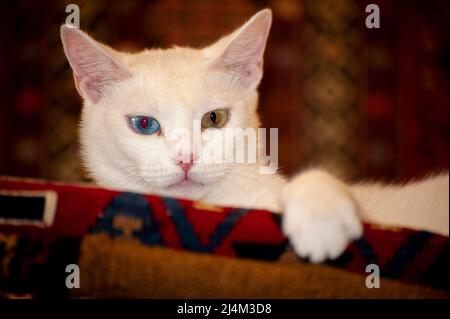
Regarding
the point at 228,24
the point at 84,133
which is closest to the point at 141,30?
the point at 228,24

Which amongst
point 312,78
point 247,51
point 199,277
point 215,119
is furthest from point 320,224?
point 312,78

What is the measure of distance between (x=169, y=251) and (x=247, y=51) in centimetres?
74

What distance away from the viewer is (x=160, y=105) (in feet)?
3.27

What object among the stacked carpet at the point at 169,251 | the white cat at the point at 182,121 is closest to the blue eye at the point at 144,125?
the white cat at the point at 182,121

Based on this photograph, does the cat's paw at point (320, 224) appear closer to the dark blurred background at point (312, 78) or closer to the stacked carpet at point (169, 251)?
the stacked carpet at point (169, 251)

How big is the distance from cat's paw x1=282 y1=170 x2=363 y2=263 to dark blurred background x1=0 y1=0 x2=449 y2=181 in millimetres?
2212

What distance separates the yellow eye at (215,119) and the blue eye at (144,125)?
124 millimetres

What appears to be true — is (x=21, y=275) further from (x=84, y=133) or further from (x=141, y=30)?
(x=141, y=30)

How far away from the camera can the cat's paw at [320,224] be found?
2.03ft

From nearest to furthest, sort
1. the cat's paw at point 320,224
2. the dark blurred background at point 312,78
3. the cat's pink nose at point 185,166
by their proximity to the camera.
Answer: the cat's paw at point 320,224 → the cat's pink nose at point 185,166 → the dark blurred background at point 312,78

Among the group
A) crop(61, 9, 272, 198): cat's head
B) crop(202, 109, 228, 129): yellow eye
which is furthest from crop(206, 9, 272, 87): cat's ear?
crop(202, 109, 228, 129): yellow eye

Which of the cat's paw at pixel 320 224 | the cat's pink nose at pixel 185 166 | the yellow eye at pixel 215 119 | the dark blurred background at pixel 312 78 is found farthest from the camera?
the dark blurred background at pixel 312 78

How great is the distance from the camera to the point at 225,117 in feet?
3.64

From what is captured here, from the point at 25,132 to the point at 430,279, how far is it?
289 centimetres
